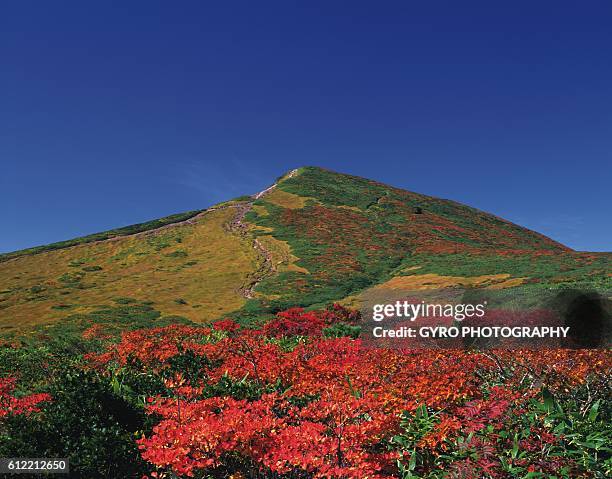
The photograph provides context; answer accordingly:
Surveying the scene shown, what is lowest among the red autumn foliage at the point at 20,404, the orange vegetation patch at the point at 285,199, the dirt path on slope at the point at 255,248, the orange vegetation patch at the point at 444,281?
the red autumn foliage at the point at 20,404

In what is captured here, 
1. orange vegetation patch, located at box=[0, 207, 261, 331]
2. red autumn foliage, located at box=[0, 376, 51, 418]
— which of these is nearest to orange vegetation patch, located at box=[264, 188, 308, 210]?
orange vegetation patch, located at box=[0, 207, 261, 331]

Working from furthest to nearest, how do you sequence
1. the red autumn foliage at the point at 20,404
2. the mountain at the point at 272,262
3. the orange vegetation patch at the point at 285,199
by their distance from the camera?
the orange vegetation patch at the point at 285,199, the mountain at the point at 272,262, the red autumn foliage at the point at 20,404

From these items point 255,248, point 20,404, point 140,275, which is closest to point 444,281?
point 255,248

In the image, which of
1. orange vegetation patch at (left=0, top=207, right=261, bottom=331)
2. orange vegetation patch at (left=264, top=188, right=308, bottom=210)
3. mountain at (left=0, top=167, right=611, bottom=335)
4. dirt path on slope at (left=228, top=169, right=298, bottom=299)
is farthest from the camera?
orange vegetation patch at (left=264, top=188, right=308, bottom=210)

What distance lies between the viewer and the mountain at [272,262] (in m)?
31.1

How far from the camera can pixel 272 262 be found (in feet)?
151

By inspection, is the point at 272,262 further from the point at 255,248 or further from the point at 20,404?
the point at 20,404

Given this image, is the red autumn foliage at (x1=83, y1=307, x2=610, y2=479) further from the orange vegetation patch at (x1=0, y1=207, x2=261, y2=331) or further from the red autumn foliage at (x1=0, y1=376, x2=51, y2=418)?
the orange vegetation patch at (x1=0, y1=207, x2=261, y2=331)

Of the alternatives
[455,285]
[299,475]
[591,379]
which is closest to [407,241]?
[455,285]

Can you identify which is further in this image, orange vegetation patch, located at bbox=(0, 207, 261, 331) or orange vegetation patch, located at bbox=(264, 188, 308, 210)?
orange vegetation patch, located at bbox=(264, 188, 308, 210)

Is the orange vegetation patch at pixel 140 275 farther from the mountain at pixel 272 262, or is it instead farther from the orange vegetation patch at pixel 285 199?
the orange vegetation patch at pixel 285 199

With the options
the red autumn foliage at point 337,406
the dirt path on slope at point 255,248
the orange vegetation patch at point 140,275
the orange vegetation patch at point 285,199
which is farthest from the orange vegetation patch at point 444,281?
the orange vegetation patch at point 285,199

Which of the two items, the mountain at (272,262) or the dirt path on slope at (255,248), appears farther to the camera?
the dirt path on slope at (255,248)

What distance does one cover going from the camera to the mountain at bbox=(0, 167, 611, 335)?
3111 cm
